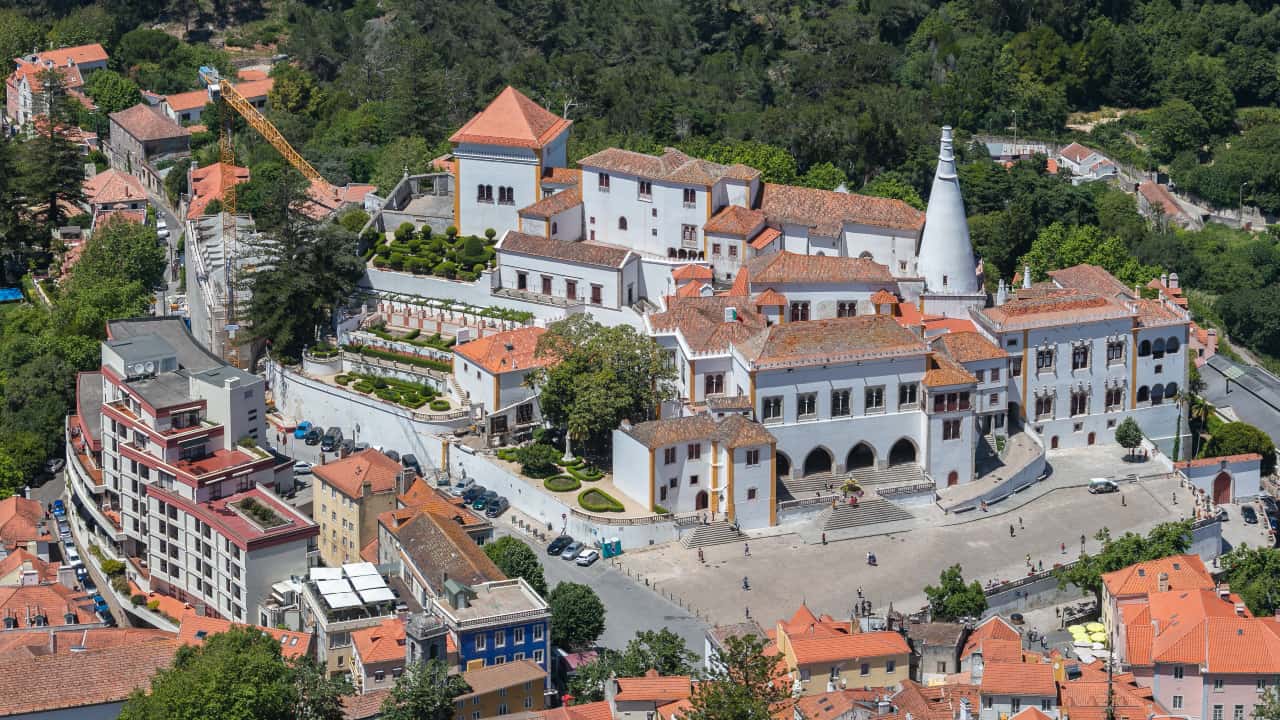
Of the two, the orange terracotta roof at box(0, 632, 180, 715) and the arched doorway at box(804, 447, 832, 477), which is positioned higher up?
the arched doorway at box(804, 447, 832, 477)

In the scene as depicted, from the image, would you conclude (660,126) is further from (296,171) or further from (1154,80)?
(1154,80)

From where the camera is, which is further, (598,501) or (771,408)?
(771,408)

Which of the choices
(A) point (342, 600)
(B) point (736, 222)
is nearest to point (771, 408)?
(B) point (736, 222)

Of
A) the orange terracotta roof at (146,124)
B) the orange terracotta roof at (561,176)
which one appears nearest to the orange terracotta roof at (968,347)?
the orange terracotta roof at (561,176)

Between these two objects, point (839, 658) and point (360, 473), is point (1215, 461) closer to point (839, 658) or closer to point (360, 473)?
point (839, 658)

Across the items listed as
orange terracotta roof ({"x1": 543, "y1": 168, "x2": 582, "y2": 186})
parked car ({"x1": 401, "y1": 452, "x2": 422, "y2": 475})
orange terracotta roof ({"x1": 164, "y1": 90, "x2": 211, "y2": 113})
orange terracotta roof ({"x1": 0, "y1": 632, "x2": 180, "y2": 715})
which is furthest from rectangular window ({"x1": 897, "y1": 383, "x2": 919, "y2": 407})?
orange terracotta roof ({"x1": 164, "y1": 90, "x2": 211, "y2": 113})

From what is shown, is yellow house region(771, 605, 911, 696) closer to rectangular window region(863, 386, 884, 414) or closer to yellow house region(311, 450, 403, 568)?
rectangular window region(863, 386, 884, 414)

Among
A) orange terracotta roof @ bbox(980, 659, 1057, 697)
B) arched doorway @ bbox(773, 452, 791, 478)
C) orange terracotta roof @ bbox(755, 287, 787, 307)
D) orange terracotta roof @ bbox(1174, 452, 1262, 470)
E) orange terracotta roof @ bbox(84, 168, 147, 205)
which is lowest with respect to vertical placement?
orange terracotta roof @ bbox(980, 659, 1057, 697)
